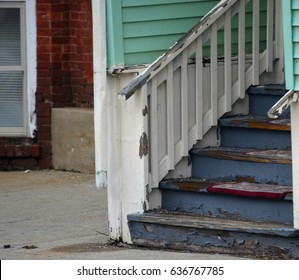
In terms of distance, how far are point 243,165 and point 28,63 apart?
4593 millimetres

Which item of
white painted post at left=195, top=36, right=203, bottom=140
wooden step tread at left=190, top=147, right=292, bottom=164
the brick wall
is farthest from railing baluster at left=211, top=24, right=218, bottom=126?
the brick wall

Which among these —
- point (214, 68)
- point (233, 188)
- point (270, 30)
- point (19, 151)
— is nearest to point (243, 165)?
point (233, 188)

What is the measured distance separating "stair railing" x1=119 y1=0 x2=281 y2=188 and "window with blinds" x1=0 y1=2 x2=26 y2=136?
13.2ft

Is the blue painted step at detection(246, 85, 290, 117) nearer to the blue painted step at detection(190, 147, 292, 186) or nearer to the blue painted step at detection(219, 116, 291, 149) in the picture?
the blue painted step at detection(219, 116, 291, 149)

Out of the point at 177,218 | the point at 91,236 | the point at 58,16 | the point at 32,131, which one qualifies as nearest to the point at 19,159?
the point at 32,131

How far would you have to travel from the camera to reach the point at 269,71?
9.02 meters

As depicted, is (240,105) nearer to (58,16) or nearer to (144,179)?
(144,179)

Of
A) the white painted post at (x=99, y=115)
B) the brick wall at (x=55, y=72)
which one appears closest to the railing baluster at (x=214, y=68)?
the white painted post at (x=99, y=115)

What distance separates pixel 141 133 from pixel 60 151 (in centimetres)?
421

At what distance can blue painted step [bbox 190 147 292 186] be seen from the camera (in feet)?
26.4

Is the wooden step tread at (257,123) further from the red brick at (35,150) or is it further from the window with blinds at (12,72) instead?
the window with blinds at (12,72)

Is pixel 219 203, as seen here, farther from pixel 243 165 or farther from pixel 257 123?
pixel 257 123

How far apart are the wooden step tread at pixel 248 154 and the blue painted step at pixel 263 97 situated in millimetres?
441

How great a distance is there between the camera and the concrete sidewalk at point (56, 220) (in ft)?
26.5
